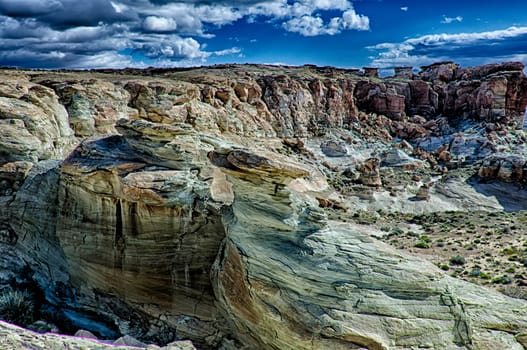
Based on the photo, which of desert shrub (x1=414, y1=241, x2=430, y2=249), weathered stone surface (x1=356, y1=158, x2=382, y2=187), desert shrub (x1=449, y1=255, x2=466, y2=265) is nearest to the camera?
desert shrub (x1=449, y1=255, x2=466, y2=265)

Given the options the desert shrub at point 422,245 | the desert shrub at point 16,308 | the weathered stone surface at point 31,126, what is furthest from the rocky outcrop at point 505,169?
the desert shrub at point 16,308

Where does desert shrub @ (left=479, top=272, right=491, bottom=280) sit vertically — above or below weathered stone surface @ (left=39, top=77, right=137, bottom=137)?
below

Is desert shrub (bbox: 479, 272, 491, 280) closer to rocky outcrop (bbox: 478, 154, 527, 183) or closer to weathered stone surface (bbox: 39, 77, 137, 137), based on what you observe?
weathered stone surface (bbox: 39, 77, 137, 137)

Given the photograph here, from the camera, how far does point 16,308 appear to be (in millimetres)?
14898

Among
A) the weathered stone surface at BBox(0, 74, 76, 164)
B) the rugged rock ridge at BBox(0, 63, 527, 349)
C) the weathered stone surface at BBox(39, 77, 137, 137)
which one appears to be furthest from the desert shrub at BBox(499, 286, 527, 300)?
the weathered stone surface at BBox(39, 77, 137, 137)

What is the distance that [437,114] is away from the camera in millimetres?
66375

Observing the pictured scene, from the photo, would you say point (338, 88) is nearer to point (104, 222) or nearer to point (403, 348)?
point (104, 222)

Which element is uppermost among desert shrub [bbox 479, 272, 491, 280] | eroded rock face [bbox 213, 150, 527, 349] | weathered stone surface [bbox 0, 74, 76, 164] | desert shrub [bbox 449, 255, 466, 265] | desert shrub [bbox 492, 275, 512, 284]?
weathered stone surface [bbox 0, 74, 76, 164]

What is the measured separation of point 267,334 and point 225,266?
8.50ft

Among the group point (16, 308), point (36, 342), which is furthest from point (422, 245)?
point (16, 308)

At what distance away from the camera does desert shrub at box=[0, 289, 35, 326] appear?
47.7 ft

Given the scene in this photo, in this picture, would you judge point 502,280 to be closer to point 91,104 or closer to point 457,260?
point 457,260

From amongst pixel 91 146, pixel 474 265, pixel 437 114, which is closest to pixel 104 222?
pixel 91 146

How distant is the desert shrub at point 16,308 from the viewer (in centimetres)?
1454
